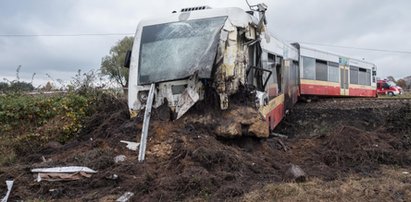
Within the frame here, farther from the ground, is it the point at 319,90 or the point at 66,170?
the point at 319,90

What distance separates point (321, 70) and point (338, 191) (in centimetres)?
1304

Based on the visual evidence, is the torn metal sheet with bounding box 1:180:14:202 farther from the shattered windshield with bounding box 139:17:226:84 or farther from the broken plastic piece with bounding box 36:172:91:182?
the shattered windshield with bounding box 139:17:226:84

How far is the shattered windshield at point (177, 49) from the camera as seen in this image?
7.27 metres

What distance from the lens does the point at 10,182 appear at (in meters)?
5.57

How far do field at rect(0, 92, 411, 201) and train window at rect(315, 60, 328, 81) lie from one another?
767cm

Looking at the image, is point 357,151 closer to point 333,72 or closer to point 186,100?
point 186,100

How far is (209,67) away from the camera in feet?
22.5

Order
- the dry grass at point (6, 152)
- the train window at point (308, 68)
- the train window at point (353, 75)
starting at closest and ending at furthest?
1. the dry grass at point (6, 152)
2. the train window at point (308, 68)
3. the train window at point (353, 75)

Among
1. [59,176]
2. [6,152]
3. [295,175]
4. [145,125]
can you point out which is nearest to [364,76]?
[295,175]

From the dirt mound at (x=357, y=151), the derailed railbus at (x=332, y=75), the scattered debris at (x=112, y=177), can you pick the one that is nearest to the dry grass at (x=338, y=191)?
the dirt mound at (x=357, y=151)

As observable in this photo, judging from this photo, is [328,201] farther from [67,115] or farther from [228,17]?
[67,115]

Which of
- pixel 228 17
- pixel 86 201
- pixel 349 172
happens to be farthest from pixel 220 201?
pixel 228 17

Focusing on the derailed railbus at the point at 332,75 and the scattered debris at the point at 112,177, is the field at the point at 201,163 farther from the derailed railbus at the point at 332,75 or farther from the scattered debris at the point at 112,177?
the derailed railbus at the point at 332,75

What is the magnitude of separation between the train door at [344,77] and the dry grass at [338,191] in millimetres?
14348
